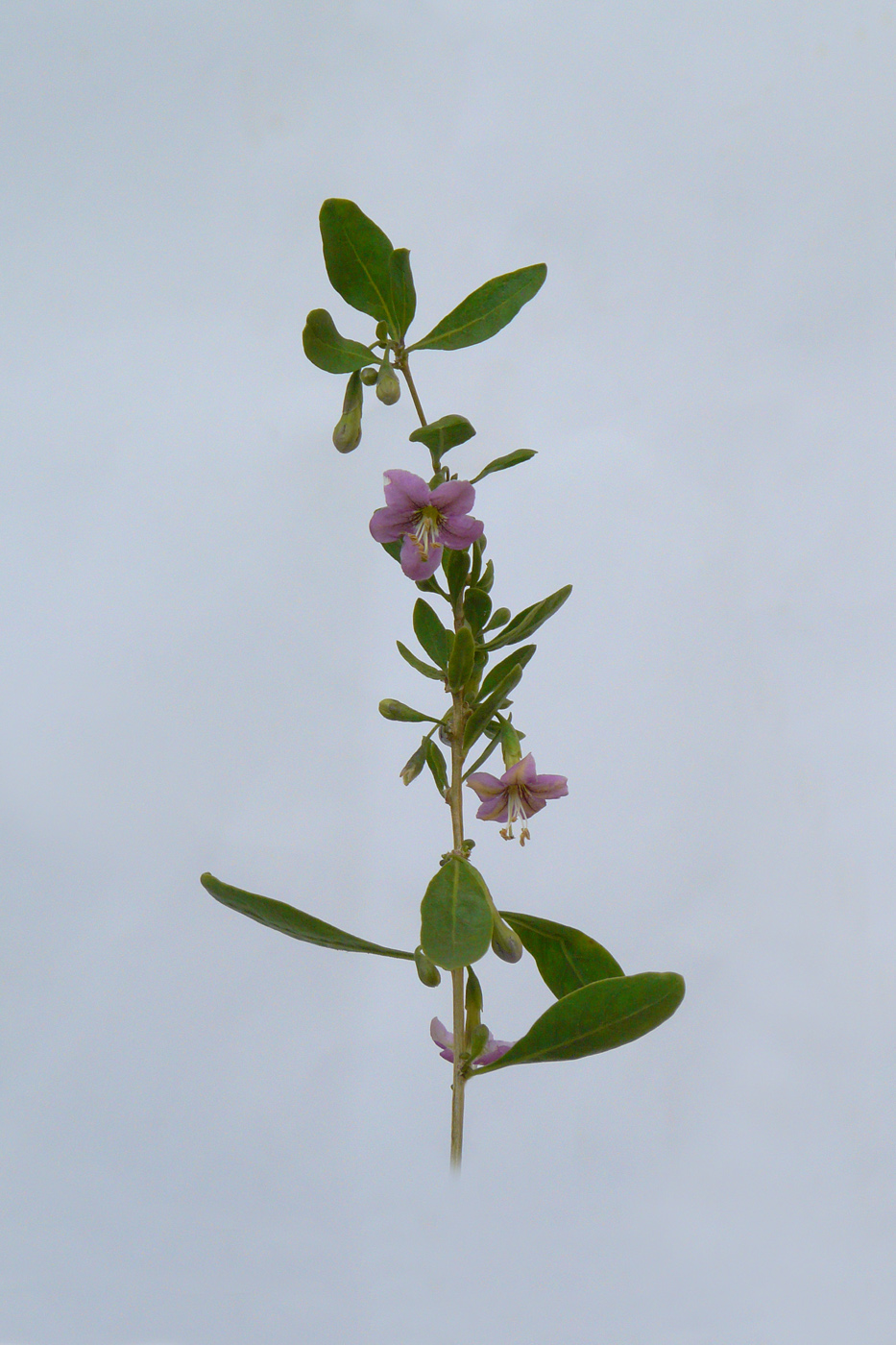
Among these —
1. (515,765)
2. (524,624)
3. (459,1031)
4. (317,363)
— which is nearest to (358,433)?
(317,363)

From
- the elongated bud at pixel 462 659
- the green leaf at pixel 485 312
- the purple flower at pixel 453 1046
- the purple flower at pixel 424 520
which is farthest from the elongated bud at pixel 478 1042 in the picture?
the green leaf at pixel 485 312

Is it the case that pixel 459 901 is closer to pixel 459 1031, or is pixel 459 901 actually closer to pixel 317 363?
pixel 459 1031

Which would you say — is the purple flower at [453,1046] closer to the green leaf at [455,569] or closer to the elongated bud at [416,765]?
the elongated bud at [416,765]

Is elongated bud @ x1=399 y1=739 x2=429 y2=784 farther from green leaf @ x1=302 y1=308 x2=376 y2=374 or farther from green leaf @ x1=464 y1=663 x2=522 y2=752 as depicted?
green leaf @ x1=302 y1=308 x2=376 y2=374

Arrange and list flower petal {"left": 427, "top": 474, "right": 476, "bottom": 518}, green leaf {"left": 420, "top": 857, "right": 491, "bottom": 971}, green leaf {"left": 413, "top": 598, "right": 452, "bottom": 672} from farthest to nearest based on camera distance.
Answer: green leaf {"left": 413, "top": 598, "right": 452, "bottom": 672}, flower petal {"left": 427, "top": 474, "right": 476, "bottom": 518}, green leaf {"left": 420, "top": 857, "right": 491, "bottom": 971}

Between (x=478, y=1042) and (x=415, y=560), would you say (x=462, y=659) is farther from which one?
(x=478, y=1042)

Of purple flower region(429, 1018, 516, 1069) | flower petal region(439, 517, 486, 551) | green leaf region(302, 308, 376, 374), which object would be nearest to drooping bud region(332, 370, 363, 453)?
green leaf region(302, 308, 376, 374)

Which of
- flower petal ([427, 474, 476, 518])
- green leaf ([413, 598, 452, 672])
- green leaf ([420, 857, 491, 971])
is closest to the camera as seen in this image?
green leaf ([420, 857, 491, 971])
